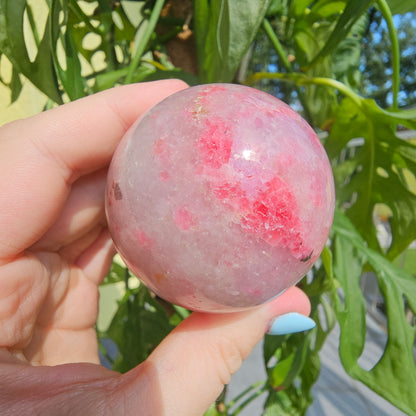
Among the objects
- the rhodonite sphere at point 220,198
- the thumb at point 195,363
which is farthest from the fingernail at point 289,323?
the rhodonite sphere at point 220,198

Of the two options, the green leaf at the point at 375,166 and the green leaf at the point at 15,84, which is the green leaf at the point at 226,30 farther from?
the green leaf at the point at 15,84

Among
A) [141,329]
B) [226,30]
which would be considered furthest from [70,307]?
[226,30]

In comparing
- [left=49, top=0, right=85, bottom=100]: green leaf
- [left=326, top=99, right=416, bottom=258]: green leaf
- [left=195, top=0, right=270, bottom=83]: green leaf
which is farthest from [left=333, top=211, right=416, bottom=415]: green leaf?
[left=49, top=0, right=85, bottom=100]: green leaf

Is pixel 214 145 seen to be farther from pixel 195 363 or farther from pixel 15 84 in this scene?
pixel 15 84

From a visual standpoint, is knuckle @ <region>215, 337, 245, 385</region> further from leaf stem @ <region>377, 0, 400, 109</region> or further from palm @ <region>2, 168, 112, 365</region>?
leaf stem @ <region>377, 0, 400, 109</region>

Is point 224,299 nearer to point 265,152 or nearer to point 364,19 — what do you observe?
point 265,152

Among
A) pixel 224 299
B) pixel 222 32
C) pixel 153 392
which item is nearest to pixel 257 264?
pixel 224 299

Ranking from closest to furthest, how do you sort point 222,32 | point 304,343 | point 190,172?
point 190,172 < point 222,32 < point 304,343
